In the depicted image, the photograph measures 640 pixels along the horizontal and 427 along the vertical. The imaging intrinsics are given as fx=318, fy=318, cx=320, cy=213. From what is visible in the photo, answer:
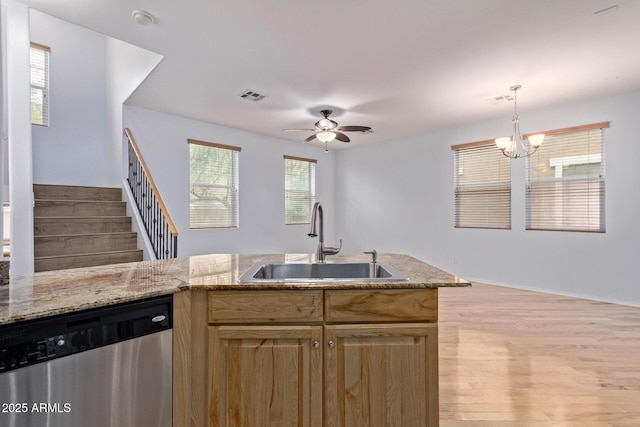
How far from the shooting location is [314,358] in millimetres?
1375

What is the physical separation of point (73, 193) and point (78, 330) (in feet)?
13.1

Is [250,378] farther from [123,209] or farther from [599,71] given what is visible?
[599,71]

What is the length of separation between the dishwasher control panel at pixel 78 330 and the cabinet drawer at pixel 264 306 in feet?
0.63

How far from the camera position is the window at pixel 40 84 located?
480 centimetres

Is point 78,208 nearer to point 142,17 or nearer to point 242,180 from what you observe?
point 242,180

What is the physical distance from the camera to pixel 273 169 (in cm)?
613

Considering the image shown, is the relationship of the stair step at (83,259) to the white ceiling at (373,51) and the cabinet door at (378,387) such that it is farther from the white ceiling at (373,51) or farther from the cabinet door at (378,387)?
the cabinet door at (378,387)

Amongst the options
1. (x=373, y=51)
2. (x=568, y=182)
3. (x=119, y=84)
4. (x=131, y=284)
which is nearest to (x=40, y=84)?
(x=119, y=84)

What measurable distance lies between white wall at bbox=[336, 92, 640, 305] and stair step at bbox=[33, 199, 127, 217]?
4487 mm

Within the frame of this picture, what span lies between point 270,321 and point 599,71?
13.7 ft

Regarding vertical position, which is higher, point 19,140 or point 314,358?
point 19,140

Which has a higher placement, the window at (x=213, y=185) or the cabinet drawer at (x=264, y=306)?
the window at (x=213, y=185)

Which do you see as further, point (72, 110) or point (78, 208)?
point (72, 110)

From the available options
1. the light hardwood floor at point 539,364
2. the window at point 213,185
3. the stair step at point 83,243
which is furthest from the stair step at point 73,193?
the light hardwood floor at point 539,364
